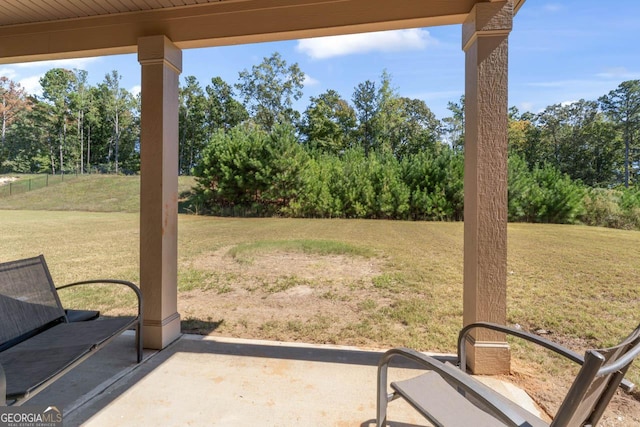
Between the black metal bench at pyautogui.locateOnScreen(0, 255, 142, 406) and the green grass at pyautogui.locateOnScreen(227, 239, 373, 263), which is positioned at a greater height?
the black metal bench at pyautogui.locateOnScreen(0, 255, 142, 406)

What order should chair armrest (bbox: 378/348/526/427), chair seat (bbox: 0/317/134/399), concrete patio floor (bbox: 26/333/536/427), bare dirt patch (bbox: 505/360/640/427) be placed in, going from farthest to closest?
bare dirt patch (bbox: 505/360/640/427), concrete patio floor (bbox: 26/333/536/427), chair seat (bbox: 0/317/134/399), chair armrest (bbox: 378/348/526/427)

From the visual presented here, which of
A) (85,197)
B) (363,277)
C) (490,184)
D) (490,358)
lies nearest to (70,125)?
(85,197)

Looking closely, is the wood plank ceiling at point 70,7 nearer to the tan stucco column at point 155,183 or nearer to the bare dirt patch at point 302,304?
the tan stucco column at point 155,183

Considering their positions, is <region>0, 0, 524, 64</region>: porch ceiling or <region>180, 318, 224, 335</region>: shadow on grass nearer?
<region>0, 0, 524, 64</region>: porch ceiling

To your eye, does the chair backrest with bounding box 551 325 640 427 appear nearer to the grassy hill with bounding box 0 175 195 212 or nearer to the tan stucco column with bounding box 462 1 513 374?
the tan stucco column with bounding box 462 1 513 374

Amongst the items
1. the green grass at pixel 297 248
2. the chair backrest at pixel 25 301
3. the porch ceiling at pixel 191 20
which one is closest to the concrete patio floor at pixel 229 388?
the chair backrest at pixel 25 301

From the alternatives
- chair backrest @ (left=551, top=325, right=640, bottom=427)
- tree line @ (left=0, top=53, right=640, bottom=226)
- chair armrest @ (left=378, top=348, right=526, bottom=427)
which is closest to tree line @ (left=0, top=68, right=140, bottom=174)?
tree line @ (left=0, top=53, right=640, bottom=226)

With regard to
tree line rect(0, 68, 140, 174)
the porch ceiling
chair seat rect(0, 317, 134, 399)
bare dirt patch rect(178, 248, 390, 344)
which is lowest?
bare dirt patch rect(178, 248, 390, 344)

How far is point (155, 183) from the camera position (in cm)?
251

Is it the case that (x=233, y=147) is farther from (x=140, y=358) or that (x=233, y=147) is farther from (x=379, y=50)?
(x=140, y=358)

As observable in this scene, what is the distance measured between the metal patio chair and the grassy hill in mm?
13107

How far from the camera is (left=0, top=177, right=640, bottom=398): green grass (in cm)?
384

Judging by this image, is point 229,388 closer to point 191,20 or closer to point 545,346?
point 545,346

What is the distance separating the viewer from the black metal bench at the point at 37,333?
56.5 inches
